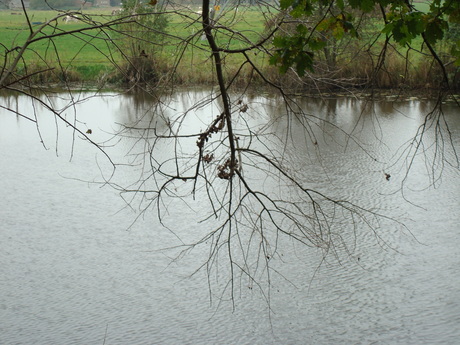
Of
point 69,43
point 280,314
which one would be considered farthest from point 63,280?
point 69,43

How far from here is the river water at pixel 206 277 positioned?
3.34m

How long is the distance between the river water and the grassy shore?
0.63 ft

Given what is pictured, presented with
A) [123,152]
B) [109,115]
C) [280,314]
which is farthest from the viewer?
[109,115]

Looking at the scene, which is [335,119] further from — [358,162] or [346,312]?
[346,312]

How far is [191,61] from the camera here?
263cm

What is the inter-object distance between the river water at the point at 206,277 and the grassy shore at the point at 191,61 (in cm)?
19

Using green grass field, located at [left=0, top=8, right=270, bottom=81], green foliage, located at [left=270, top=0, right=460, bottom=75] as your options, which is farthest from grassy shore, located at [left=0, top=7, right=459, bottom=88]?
green foliage, located at [left=270, top=0, right=460, bottom=75]

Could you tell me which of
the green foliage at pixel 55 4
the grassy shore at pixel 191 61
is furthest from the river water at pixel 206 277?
the green foliage at pixel 55 4

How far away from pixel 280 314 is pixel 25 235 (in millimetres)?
2111

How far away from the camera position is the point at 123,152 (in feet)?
24.0

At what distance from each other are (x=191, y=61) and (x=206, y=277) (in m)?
1.71

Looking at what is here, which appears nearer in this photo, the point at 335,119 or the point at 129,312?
the point at 129,312

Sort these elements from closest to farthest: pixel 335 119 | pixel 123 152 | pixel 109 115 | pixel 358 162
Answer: pixel 358 162
pixel 123 152
pixel 335 119
pixel 109 115

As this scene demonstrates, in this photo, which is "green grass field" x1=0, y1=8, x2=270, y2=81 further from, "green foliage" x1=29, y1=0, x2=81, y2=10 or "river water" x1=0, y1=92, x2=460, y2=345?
"river water" x1=0, y1=92, x2=460, y2=345
